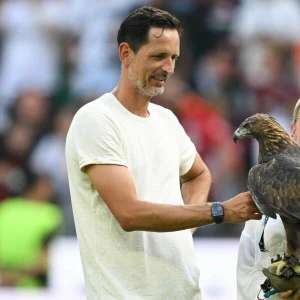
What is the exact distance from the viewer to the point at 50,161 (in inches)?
339

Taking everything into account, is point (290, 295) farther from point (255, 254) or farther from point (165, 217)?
point (165, 217)

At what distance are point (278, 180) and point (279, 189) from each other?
0.03 metres

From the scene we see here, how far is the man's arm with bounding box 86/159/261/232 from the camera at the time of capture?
373 cm

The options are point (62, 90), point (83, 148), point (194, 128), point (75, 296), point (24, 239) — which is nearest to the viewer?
point (83, 148)

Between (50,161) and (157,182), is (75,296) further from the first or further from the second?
(157,182)

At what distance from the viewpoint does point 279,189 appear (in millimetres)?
3666

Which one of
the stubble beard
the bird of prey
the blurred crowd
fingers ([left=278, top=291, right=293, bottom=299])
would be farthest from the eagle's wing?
the blurred crowd

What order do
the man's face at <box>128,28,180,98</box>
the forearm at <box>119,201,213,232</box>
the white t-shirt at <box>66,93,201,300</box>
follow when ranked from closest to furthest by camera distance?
the forearm at <box>119,201,213,232</box> → the white t-shirt at <box>66,93,201,300</box> → the man's face at <box>128,28,180,98</box>

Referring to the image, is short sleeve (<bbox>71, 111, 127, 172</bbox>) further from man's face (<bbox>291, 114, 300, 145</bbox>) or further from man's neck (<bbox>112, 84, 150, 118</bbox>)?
man's face (<bbox>291, 114, 300, 145</bbox>)

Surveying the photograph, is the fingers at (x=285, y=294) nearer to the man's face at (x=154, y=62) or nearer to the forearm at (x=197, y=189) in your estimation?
the forearm at (x=197, y=189)

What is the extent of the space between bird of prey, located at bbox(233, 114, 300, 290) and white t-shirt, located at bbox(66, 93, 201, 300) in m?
0.40

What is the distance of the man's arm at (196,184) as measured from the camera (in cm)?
438

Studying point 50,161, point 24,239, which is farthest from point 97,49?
point 24,239

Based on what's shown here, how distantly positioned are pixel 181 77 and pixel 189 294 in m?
5.20
